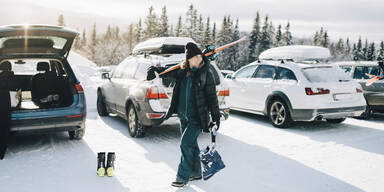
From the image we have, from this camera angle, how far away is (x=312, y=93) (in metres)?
7.64

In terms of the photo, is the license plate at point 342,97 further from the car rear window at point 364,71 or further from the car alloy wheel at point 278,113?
the car rear window at point 364,71

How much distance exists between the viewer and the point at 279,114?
331 inches

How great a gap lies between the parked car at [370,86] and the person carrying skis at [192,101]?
21.3ft

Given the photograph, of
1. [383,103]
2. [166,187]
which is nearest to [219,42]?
[383,103]

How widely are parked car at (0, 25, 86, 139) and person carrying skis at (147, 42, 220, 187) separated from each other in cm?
260

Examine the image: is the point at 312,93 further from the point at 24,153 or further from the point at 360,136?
the point at 24,153

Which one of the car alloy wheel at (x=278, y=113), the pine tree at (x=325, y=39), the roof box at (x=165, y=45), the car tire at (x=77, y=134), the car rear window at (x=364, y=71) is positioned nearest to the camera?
the car tire at (x=77, y=134)

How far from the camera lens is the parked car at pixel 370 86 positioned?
9.39m

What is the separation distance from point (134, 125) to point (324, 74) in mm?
4717

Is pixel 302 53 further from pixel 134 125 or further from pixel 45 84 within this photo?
pixel 45 84

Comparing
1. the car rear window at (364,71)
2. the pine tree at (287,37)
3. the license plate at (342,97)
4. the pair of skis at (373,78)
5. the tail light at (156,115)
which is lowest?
the tail light at (156,115)

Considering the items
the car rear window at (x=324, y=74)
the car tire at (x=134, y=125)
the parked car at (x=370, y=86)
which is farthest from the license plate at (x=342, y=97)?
the car tire at (x=134, y=125)

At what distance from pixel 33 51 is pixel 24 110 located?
1.85 metres

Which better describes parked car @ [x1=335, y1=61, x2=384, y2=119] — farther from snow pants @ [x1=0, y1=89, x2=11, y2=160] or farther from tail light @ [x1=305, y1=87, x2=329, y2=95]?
snow pants @ [x1=0, y1=89, x2=11, y2=160]
